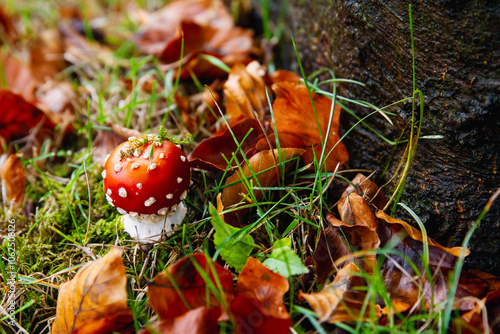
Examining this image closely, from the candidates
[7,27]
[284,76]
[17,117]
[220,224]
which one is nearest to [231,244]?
[220,224]

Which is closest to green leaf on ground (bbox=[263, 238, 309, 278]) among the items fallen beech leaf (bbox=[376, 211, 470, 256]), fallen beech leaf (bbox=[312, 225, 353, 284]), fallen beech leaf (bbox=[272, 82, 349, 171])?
fallen beech leaf (bbox=[312, 225, 353, 284])

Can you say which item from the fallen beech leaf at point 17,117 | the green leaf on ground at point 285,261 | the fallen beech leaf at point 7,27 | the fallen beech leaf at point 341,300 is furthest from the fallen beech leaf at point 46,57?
the fallen beech leaf at point 341,300

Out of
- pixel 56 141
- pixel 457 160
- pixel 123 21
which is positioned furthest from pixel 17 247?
pixel 123 21

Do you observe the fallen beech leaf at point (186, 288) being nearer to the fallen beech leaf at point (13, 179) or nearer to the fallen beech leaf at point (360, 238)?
the fallen beech leaf at point (360, 238)

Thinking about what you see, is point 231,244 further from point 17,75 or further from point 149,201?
point 17,75

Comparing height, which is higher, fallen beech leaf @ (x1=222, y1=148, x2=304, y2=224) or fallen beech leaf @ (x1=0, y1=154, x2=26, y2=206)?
fallen beech leaf @ (x1=222, y1=148, x2=304, y2=224)

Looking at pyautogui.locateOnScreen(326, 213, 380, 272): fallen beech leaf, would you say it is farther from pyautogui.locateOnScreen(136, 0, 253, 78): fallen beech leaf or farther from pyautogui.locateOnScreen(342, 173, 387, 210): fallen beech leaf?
pyautogui.locateOnScreen(136, 0, 253, 78): fallen beech leaf
